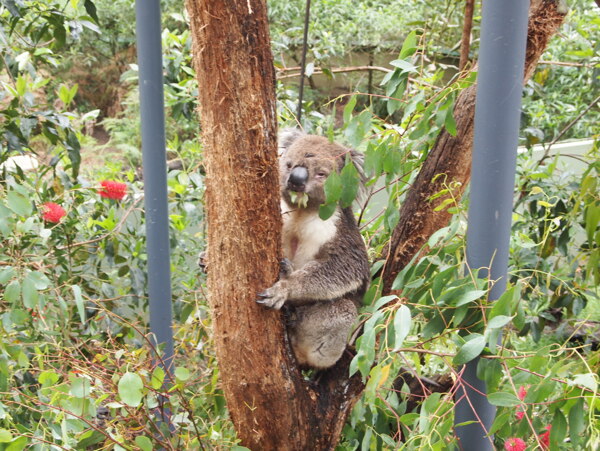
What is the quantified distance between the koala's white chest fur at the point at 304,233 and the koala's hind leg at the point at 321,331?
0.17 metres

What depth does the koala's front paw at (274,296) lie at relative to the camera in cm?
161

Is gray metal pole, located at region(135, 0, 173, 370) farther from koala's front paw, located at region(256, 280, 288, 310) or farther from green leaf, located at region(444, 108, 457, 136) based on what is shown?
green leaf, located at region(444, 108, 457, 136)

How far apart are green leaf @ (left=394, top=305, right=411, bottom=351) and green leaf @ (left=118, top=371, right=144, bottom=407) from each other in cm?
57

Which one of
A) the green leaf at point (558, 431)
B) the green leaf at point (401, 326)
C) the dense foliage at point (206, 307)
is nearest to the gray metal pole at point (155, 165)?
the dense foliage at point (206, 307)

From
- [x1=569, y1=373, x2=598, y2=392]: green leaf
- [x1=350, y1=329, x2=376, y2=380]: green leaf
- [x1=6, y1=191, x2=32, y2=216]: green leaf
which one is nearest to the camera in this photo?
[x1=569, y1=373, x2=598, y2=392]: green leaf

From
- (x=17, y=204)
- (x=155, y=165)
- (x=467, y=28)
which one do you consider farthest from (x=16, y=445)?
(x=467, y=28)

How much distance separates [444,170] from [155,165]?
80 centimetres

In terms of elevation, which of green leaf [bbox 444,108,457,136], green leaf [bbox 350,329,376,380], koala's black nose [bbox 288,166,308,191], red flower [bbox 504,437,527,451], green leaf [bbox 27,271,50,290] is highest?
green leaf [bbox 444,108,457,136]

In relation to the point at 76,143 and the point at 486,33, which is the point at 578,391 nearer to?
the point at 486,33

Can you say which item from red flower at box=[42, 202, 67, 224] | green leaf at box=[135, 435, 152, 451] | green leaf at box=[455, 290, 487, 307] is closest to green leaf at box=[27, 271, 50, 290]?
green leaf at box=[135, 435, 152, 451]

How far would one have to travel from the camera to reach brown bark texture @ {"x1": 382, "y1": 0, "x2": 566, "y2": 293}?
61.3 inches

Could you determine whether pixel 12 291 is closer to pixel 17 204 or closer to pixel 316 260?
pixel 17 204

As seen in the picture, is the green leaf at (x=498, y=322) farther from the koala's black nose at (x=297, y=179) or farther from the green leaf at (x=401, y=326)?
the koala's black nose at (x=297, y=179)

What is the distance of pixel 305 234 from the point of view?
215cm
